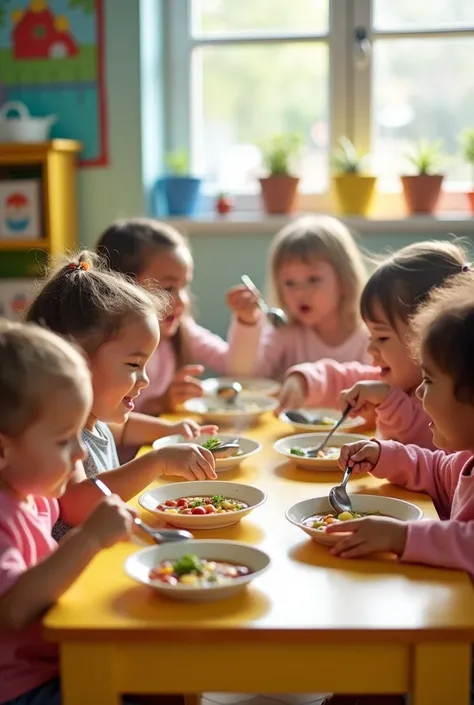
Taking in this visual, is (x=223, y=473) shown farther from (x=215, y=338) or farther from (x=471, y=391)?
(x=215, y=338)

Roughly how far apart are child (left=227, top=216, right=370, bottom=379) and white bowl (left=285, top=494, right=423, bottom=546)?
1.09 meters

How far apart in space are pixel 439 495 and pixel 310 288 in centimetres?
104

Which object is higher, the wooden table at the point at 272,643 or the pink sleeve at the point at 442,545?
the pink sleeve at the point at 442,545

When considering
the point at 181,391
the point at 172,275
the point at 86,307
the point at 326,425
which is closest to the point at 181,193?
the point at 172,275

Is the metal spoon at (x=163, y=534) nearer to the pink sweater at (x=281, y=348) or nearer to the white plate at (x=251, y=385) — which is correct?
the white plate at (x=251, y=385)

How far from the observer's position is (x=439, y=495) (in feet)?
5.10

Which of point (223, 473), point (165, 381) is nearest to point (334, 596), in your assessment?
point (223, 473)

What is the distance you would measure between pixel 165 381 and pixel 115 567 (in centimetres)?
128

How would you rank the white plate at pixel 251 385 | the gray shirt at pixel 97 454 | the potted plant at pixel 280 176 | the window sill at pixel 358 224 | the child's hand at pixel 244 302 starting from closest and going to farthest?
the gray shirt at pixel 97 454 < the white plate at pixel 251 385 < the child's hand at pixel 244 302 < the window sill at pixel 358 224 < the potted plant at pixel 280 176

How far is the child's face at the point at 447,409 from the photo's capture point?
1.31 metres

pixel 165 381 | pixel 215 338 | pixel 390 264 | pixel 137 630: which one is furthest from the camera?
pixel 215 338

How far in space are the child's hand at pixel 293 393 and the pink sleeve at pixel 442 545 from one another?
0.92 metres

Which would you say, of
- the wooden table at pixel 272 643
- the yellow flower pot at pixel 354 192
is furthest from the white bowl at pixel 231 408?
the yellow flower pot at pixel 354 192

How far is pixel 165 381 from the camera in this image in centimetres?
245
